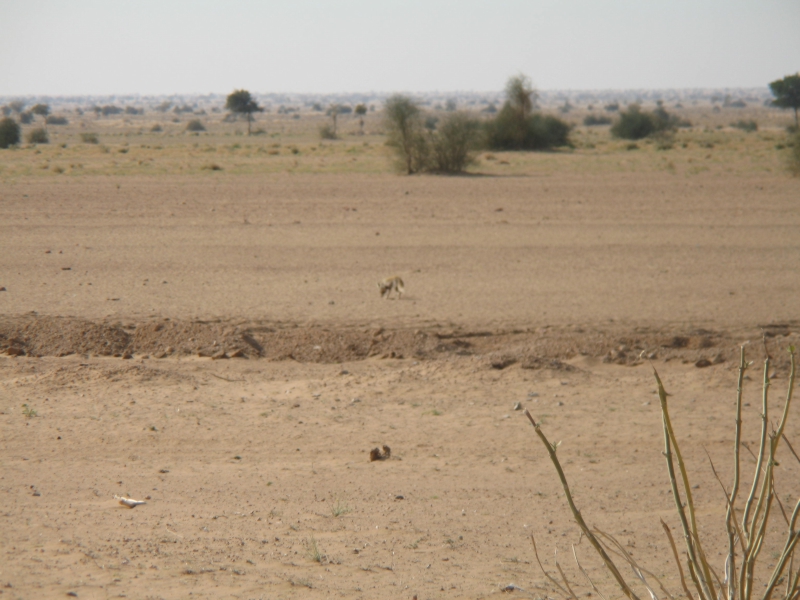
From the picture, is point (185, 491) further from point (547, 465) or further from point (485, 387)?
point (485, 387)

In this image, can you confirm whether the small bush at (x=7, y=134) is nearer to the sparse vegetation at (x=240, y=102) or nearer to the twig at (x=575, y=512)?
the sparse vegetation at (x=240, y=102)

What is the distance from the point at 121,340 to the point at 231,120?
109 meters

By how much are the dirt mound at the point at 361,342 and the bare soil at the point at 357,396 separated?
0.04 m

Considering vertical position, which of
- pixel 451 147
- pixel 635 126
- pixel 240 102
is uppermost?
pixel 240 102

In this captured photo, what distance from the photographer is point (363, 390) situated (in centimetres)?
886

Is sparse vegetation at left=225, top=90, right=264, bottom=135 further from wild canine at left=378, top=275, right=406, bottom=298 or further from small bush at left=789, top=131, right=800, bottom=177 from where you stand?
wild canine at left=378, top=275, right=406, bottom=298

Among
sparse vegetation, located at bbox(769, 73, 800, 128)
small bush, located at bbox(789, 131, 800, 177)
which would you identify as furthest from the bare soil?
sparse vegetation, located at bbox(769, 73, 800, 128)

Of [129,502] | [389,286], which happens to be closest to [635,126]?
[389,286]

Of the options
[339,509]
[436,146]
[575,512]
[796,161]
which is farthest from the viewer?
[436,146]

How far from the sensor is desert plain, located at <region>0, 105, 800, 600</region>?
5066 mm

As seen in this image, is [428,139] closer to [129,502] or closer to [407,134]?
[407,134]

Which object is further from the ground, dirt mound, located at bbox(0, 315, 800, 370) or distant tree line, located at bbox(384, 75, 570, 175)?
distant tree line, located at bbox(384, 75, 570, 175)

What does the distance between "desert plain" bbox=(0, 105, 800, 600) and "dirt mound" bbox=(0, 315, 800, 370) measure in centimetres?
4

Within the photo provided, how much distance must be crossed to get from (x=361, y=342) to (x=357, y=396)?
210cm
